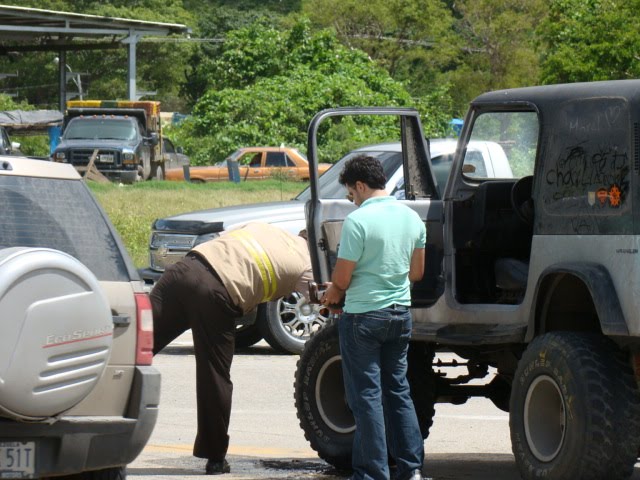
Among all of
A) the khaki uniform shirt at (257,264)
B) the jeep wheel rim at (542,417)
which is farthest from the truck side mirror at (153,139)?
the jeep wheel rim at (542,417)

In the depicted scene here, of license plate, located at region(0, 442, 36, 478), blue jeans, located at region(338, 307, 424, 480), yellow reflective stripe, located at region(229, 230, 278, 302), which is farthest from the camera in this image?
yellow reflective stripe, located at region(229, 230, 278, 302)

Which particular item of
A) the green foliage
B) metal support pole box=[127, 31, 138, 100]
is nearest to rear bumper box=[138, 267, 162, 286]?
the green foliage

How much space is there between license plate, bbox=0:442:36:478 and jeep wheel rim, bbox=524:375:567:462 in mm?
2646

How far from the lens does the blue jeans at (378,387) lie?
23.3 feet

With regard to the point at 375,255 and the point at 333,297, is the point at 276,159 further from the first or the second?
the point at 375,255

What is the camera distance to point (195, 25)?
84000mm

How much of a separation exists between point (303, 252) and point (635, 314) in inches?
102

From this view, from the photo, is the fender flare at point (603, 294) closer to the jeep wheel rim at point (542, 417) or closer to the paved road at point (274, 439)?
the jeep wheel rim at point (542, 417)

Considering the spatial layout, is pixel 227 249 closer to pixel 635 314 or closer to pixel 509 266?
pixel 509 266

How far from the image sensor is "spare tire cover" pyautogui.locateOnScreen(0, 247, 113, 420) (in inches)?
207

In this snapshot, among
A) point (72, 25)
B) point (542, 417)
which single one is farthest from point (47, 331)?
point (72, 25)

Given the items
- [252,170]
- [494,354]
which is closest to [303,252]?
[494,354]

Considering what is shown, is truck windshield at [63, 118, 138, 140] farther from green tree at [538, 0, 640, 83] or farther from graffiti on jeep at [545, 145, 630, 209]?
graffiti on jeep at [545, 145, 630, 209]

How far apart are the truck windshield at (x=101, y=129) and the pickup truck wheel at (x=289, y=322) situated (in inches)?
899
